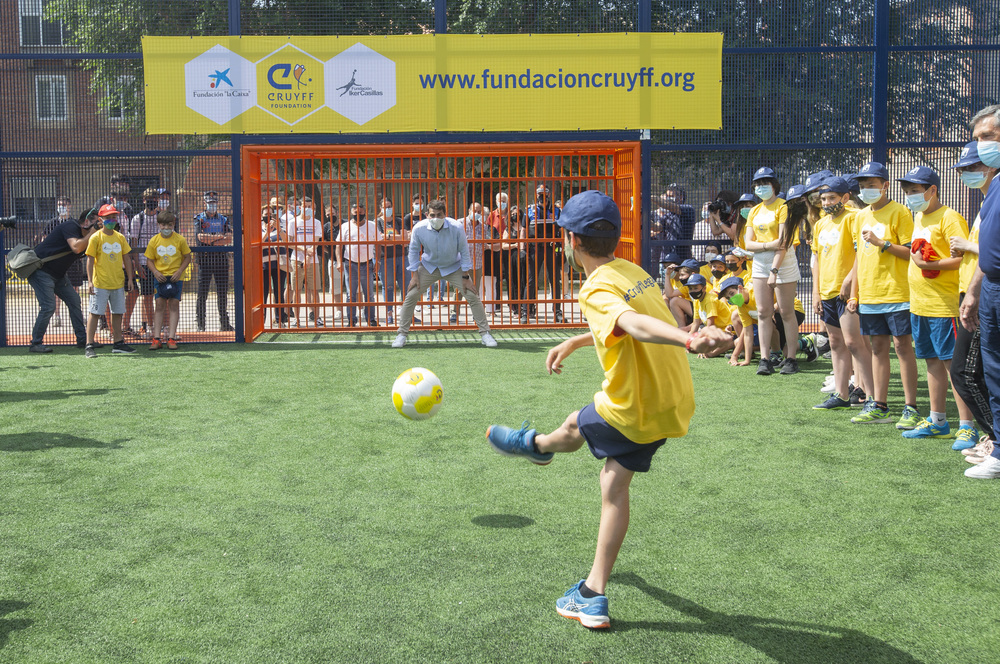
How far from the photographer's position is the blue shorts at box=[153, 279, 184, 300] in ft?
38.5

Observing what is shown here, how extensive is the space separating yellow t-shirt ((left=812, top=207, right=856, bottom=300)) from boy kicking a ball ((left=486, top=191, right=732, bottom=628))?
14.3ft

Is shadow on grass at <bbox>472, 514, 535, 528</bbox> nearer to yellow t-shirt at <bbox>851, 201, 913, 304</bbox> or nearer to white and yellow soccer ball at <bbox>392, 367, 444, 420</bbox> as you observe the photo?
white and yellow soccer ball at <bbox>392, 367, 444, 420</bbox>

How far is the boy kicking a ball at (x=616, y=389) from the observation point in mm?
3445

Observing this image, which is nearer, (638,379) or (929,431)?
(638,379)

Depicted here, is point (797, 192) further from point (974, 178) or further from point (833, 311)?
point (974, 178)

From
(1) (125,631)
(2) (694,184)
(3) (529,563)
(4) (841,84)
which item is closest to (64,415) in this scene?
(1) (125,631)

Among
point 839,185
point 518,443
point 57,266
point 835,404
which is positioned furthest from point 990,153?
point 57,266

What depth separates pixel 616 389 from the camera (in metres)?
3.48

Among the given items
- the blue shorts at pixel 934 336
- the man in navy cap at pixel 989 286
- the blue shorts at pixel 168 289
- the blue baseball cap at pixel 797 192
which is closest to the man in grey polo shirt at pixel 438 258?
the blue shorts at pixel 168 289

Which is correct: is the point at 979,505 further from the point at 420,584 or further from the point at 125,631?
the point at 125,631

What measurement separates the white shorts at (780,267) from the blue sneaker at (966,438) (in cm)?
311

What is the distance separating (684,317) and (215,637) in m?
8.90

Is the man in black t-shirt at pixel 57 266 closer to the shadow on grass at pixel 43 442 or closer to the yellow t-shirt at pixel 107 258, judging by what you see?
the yellow t-shirt at pixel 107 258

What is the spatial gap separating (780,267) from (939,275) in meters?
2.96
